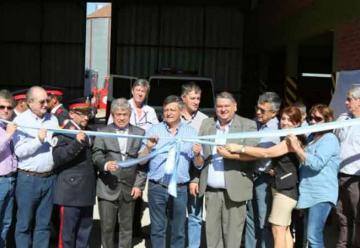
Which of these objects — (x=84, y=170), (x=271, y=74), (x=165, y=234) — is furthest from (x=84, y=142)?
(x=271, y=74)

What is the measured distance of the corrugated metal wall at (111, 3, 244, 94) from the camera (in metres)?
20.8

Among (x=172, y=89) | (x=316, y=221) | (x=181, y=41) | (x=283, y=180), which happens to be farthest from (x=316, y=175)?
(x=181, y=41)

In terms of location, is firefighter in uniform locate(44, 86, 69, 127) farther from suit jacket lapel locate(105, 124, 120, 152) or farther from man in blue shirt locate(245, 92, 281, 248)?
man in blue shirt locate(245, 92, 281, 248)

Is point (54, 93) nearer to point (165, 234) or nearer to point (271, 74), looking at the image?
point (165, 234)

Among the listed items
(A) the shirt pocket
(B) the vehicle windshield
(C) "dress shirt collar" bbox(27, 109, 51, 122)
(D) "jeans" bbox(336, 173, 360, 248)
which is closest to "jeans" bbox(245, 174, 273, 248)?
(D) "jeans" bbox(336, 173, 360, 248)

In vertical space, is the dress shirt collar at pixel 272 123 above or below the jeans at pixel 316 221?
above

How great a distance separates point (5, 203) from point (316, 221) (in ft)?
10.1

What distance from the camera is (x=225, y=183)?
529 cm

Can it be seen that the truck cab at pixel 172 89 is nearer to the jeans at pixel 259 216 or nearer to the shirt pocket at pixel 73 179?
the jeans at pixel 259 216

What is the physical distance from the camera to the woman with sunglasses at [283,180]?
5121 millimetres

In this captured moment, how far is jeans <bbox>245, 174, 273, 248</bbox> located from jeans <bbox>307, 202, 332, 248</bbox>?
0.52 meters

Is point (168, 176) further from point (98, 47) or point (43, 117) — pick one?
point (98, 47)

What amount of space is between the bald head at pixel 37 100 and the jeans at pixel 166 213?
134 cm

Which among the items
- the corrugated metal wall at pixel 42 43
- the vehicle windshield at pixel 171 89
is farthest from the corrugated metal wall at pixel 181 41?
the vehicle windshield at pixel 171 89
